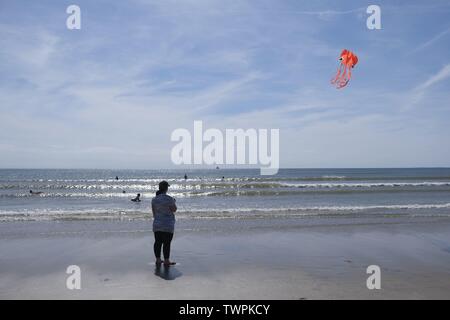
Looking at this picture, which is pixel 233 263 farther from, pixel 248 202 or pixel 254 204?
Result: pixel 248 202

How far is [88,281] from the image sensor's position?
252 inches

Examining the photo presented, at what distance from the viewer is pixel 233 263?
7.71 metres

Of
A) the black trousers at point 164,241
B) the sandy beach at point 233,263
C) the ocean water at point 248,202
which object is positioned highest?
the black trousers at point 164,241

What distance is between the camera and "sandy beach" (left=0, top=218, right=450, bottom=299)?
584cm

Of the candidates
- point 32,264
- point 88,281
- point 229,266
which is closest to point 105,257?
point 32,264

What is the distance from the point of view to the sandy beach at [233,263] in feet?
19.1

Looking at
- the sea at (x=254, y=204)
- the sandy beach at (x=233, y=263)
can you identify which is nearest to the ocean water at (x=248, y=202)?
the sea at (x=254, y=204)

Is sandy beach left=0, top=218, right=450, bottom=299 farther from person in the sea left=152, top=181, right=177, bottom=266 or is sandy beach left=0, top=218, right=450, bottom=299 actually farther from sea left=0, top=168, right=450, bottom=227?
sea left=0, top=168, right=450, bottom=227

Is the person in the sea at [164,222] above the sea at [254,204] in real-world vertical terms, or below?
above

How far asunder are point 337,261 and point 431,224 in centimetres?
724

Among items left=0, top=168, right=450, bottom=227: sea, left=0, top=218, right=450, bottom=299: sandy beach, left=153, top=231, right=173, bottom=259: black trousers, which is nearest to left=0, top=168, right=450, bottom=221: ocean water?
left=0, top=168, right=450, bottom=227: sea

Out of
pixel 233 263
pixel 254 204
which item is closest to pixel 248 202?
pixel 254 204

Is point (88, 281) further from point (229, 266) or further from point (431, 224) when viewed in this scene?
point (431, 224)

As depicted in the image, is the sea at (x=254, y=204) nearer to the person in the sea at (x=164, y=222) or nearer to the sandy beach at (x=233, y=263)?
the sandy beach at (x=233, y=263)
